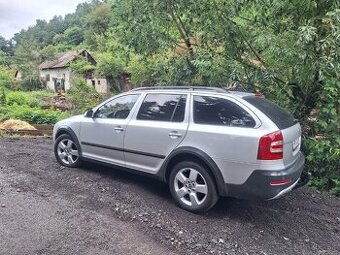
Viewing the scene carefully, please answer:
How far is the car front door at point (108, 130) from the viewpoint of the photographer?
5457 millimetres

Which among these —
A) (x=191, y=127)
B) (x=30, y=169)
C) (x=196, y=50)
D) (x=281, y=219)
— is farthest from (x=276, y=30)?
(x=30, y=169)

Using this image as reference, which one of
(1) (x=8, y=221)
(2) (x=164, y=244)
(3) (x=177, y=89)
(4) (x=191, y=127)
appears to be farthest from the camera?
(3) (x=177, y=89)

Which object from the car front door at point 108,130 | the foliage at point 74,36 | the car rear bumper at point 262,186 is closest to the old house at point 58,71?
the foliage at point 74,36

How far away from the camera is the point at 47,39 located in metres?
86.2

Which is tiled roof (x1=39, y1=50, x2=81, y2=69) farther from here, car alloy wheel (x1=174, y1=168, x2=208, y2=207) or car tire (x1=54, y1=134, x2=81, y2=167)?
car alloy wheel (x1=174, y1=168, x2=208, y2=207)

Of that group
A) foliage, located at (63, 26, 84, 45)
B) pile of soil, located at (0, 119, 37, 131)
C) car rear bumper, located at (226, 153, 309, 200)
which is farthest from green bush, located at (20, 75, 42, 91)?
car rear bumper, located at (226, 153, 309, 200)

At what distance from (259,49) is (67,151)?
414 centimetres

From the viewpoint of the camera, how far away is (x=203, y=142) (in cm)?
449

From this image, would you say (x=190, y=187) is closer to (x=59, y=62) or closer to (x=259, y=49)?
(x=259, y=49)

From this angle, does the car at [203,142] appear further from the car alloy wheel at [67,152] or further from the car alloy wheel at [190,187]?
the car alloy wheel at [67,152]

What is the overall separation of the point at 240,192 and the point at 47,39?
90526mm

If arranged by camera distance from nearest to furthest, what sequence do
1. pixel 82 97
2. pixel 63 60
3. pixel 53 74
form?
1. pixel 82 97
2. pixel 63 60
3. pixel 53 74

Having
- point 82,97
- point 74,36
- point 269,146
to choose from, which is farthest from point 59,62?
point 269,146

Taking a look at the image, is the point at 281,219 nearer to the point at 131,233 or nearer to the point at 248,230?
→ the point at 248,230
